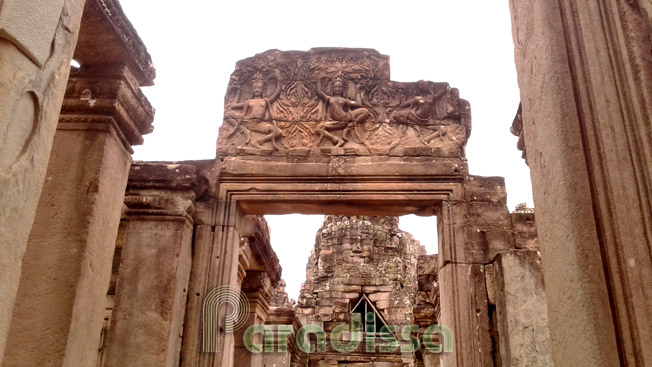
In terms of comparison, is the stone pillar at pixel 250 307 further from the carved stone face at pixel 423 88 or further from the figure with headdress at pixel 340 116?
the carved stone face at pixel 423 88

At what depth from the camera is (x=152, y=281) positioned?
5672mm

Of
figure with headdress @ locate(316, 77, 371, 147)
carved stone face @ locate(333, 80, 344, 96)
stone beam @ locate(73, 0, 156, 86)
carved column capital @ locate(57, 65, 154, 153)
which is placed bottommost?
carved column capital @ locate(57, 65, 154, 153)

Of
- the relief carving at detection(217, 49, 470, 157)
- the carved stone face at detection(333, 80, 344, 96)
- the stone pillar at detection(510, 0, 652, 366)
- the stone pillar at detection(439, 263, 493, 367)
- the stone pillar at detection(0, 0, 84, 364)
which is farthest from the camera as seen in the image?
the carved stone face at detection(333, 80, 344, 96)

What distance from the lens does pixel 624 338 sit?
2.20 m

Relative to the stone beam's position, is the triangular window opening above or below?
above

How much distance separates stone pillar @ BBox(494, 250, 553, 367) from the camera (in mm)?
5449

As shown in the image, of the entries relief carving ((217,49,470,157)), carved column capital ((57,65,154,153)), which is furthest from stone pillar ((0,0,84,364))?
relief carving ((217,49,470,157))

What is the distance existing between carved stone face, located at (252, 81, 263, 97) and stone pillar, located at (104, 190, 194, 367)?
1.60 meters

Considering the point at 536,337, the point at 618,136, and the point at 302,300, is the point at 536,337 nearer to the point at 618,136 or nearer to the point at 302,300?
the point at 618,136

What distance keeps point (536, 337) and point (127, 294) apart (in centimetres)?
385

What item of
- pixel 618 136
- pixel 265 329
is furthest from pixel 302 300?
pixel 618 136

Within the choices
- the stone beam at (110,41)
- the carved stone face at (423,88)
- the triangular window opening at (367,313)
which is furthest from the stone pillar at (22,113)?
the triangular window opening at (367,313)

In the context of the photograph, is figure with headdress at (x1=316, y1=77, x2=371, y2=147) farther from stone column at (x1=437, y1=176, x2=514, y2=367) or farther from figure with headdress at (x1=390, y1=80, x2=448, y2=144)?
stone column at (x1=437, y1=176, x2=514, y2=367)

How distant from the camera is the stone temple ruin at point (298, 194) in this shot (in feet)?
7.48
